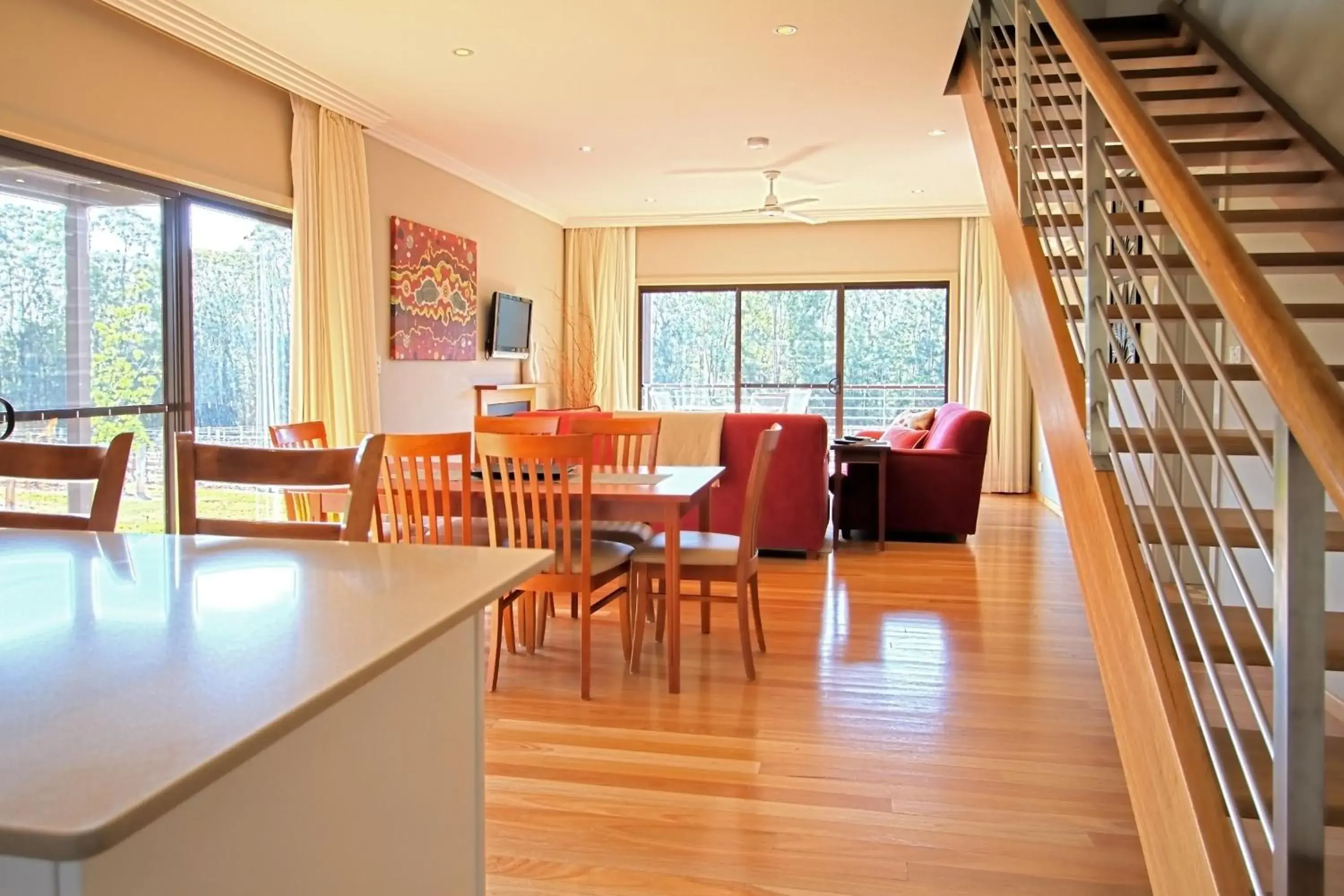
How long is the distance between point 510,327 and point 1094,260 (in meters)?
6.36

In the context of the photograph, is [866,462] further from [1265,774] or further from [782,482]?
[1265,774]

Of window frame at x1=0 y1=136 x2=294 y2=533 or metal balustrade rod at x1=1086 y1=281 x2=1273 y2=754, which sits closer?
metal balustrade rod at x1=1086 y1=281 x2=1273 y2=754

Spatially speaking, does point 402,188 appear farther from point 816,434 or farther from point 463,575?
point 463,575

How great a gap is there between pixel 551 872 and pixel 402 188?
5.15m

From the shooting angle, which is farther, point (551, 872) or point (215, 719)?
point (551, 872)

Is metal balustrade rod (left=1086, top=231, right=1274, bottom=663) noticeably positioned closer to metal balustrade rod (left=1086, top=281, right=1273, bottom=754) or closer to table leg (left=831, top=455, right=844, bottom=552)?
metal balustrade rod (left=1086, top=281, right=1273, bottom=754)

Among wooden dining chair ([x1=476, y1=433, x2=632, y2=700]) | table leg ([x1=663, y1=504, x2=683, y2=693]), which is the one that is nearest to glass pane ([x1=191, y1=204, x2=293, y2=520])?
wooden dining chair ([x1=476, y1=433, x2=632, y2=700])

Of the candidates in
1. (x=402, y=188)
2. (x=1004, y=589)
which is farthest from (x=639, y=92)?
(x=1004, y=589)

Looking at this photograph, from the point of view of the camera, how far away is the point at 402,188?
6.24 m

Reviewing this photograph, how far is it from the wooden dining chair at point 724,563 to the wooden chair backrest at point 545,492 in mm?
265

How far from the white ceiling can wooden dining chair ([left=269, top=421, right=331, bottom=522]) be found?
5.99 feet

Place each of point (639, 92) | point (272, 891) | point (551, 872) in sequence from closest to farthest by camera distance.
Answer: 1. point (272, 891)
2. point (551, 872)
3. point (639, 92)

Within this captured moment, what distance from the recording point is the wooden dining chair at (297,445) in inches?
142

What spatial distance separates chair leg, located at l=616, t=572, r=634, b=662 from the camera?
352 cm
